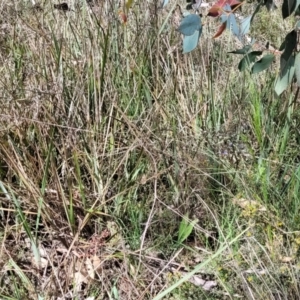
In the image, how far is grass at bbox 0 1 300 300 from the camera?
1783 mm

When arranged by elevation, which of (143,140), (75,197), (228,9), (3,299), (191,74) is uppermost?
(228,9)

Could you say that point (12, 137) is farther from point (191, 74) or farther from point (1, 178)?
point (191, 74)

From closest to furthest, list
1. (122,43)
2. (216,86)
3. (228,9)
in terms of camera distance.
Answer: (228,9) < (216,86) < (122,43)

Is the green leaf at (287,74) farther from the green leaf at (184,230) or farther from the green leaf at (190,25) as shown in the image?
the green leaf at (184,230)

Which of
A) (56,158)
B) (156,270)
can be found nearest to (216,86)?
(56,158)

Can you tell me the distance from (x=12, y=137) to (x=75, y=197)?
1.24 ft

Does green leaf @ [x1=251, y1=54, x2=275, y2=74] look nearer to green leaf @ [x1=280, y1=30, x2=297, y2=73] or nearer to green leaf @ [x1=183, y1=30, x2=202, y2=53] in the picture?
green leaf @ [x1=280, y1=30, x2=297, y2=73]

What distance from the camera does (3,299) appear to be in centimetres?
176

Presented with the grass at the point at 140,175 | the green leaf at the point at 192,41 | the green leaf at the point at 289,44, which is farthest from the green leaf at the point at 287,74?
the grass at the point at 140,175

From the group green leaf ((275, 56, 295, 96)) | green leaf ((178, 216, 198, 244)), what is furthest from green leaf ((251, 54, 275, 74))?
green leaf ((178, 216, 198, 244))

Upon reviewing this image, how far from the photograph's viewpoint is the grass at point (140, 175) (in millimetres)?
1783

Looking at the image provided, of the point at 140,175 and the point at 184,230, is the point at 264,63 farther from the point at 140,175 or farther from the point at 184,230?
the point at 140,175

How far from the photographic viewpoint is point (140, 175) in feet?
7.17

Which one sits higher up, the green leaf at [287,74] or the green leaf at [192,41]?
the green leaf at [192,41]
